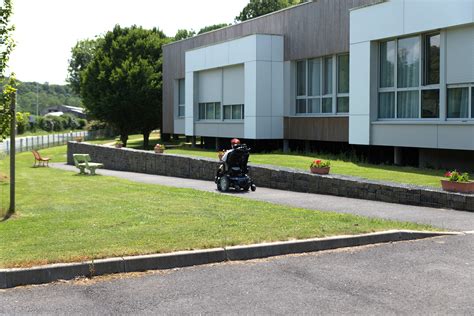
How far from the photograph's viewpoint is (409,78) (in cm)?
2173

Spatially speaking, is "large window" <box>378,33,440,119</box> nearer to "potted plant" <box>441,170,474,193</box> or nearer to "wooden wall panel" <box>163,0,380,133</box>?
"wooden wall panel" <box>163,0,380,133</box>

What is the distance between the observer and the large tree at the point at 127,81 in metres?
48.8

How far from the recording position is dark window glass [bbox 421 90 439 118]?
20531 mm

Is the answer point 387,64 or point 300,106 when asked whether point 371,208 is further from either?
point 300,106

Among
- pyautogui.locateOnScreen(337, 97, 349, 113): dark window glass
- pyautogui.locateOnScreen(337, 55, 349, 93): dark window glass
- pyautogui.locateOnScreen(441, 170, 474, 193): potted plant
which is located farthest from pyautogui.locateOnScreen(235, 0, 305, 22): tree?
pyautogui.locateOnScreen(441, 170, 474, 193): potted plant

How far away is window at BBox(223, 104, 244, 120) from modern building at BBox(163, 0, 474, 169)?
6 centimetres

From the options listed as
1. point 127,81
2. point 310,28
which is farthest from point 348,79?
point 127,81

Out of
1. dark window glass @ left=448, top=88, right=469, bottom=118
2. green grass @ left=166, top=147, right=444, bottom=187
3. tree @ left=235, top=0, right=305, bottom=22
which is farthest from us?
tree @ left=235, top=0, right=305, bottom=22

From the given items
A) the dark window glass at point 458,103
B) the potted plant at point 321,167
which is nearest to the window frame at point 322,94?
the dark window glass at point 458,103

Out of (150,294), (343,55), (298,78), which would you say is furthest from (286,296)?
(298,78)

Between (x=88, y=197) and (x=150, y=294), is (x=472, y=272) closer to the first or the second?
(x=150, y=294)

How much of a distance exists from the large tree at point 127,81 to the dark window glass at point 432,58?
31.2 metres

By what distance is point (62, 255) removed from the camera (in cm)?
737

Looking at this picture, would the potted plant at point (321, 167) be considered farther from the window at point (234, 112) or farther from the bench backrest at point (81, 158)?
the window at point (234, 112)
